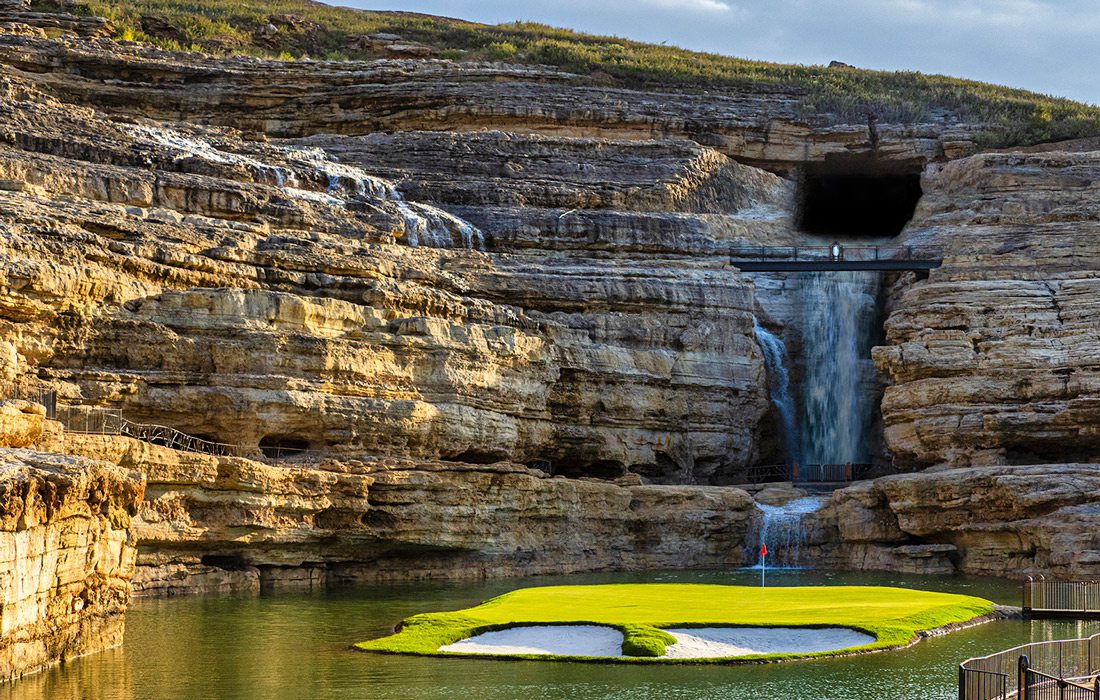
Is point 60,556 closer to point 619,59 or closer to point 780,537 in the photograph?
point 780,537

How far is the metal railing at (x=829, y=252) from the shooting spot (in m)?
65.4

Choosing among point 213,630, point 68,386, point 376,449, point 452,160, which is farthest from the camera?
point 452,160

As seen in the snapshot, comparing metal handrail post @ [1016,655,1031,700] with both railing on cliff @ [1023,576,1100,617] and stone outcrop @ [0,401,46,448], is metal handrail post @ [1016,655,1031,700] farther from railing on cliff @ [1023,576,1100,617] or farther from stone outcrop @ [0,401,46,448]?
stone outcrop @ [0,401,46,448]

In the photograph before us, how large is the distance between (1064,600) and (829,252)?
32.8 metres

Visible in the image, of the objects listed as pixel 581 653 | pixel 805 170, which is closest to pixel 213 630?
pixel 581 653

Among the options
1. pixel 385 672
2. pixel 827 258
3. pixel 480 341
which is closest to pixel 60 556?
pixel 385 672

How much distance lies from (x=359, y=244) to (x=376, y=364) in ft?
20.7

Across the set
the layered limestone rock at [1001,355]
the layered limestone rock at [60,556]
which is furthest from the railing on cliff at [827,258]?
the layered limestone rock at [60,556]

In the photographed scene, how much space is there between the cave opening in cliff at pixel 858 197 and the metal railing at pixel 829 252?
10627 millimetres

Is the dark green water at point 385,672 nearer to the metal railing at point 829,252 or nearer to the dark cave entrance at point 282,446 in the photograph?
the dark cave entrance at point 282,446

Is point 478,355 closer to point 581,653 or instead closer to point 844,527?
point 844,527

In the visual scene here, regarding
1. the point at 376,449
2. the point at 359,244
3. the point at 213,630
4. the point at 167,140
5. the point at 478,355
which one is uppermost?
the point at 167,140

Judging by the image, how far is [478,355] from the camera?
53.4m

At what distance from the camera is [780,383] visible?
64.1m
